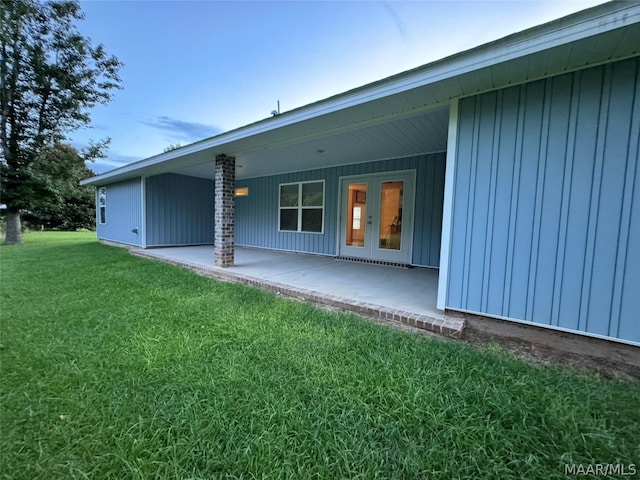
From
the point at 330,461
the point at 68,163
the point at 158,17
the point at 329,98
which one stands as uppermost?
the point at 158,17

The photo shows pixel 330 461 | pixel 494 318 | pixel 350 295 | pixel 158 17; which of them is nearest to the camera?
pixel 330 461

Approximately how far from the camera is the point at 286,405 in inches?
62.9

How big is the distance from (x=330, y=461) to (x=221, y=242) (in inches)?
176

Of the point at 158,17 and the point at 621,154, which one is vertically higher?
the point at 158,17

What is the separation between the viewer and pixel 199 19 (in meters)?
6.54

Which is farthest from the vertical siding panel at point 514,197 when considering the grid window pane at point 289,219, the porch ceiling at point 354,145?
the grid window pane at point 289,219

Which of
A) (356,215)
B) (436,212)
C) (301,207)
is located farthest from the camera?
(301,207)

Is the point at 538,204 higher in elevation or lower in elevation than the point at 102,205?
lower

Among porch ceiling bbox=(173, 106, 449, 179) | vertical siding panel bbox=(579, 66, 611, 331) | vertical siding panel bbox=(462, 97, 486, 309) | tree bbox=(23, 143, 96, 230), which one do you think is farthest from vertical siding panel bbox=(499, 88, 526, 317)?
tree bbox=(23, 143, 96, 230)

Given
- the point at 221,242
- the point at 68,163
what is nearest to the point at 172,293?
the point at 221,242

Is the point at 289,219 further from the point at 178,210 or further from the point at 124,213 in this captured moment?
the point at 124,213

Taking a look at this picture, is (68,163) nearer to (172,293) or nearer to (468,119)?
(172,293)

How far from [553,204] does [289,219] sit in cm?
622

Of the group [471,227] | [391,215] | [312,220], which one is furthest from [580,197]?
[312,220]
